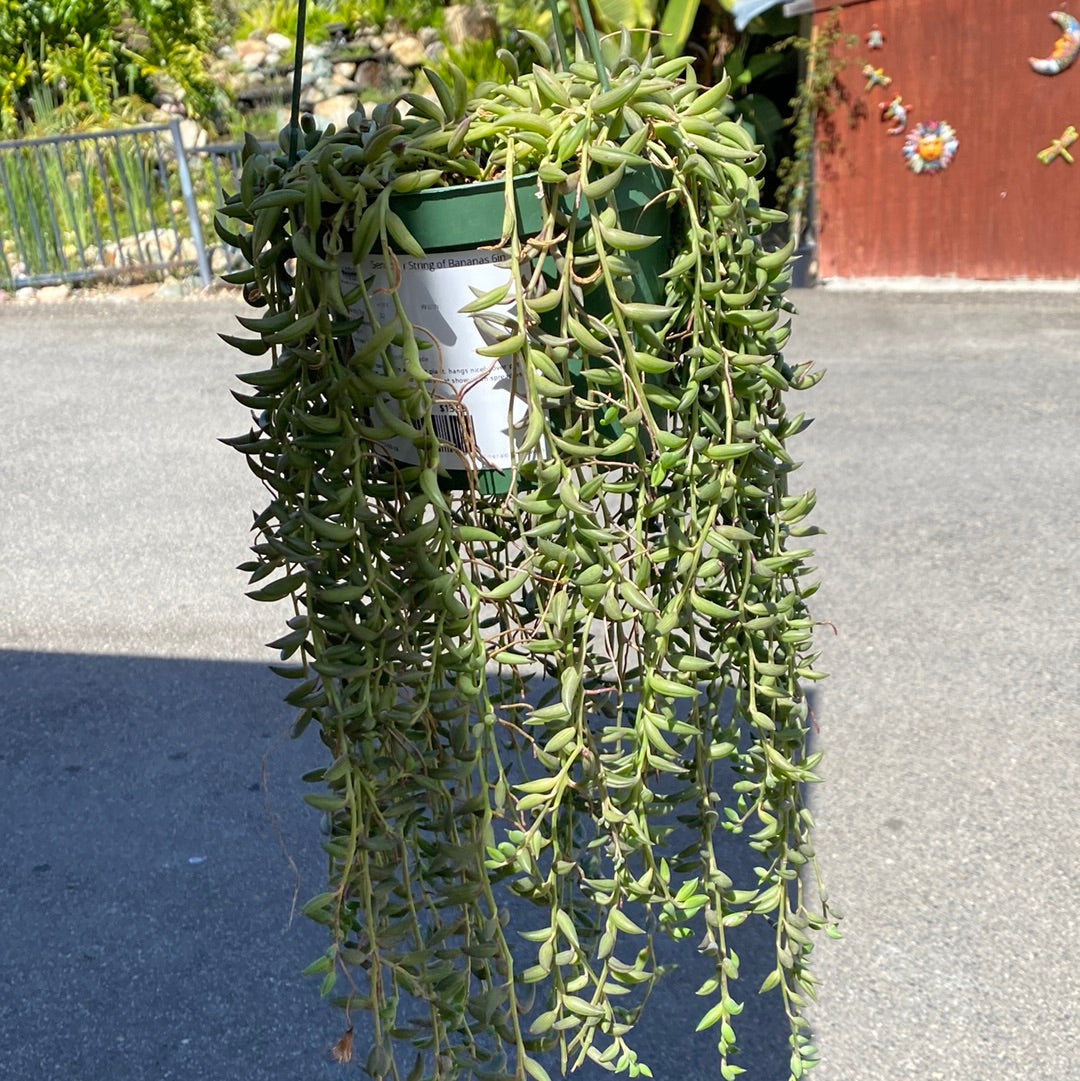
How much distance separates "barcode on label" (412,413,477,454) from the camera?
1293 mm

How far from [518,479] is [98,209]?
8.85 m

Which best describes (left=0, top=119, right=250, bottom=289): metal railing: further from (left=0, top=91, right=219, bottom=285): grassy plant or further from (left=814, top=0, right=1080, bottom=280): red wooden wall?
(left=814, top=0, right=1080, bottom=280): red wooden wall

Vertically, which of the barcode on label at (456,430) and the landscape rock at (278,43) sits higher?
the landscape rock at (278,43)

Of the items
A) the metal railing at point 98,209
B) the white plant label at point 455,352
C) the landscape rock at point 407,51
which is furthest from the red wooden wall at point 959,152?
the white plant label at point 455,352

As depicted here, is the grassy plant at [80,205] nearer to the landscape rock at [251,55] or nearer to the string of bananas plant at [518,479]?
the landscape rock at [251,55]

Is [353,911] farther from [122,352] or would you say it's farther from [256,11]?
[256,11]

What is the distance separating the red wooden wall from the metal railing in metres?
4.31

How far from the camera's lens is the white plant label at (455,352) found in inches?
49.4

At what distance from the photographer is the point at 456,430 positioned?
1.30 meters

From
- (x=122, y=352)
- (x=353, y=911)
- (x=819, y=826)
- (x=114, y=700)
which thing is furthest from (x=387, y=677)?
(x=122, y=352)

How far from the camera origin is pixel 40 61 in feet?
34.3

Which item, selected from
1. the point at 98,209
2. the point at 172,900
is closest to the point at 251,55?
the point at 98,209

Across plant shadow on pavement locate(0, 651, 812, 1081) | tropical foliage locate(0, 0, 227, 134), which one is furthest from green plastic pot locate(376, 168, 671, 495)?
tropical foliage locate(0, 0, 227, 134)

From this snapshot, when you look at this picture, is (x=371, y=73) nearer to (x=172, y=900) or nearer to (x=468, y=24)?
(x=468, y=24)
